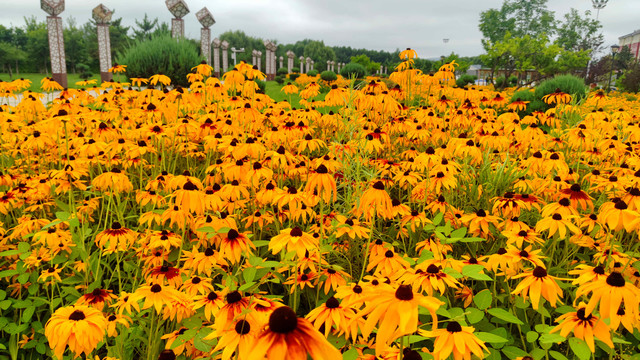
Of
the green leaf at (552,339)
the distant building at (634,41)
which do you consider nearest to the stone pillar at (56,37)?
the green leaf at (552,339)

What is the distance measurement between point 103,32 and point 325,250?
21309 millimetres

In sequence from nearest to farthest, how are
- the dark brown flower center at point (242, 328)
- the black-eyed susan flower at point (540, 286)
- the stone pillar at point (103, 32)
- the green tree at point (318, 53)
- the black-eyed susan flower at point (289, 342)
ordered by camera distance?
the black-eyed susan flower at point (289, 342)
the dark brown flower center at point (242, 328)
the black-eyed susan flower at point (540, 286)
the stone pillar at point (103, 32)
the green tree at point (318, 53)

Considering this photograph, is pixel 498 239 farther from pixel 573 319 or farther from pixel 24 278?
pixel 24 278

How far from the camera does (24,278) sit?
2.51 metres

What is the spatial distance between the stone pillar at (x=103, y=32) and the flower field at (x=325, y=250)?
15.1 metres

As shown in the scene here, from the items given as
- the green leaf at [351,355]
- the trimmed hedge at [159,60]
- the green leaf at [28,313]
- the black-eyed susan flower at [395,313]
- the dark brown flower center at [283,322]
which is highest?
the trimmed hedge at [159,60]

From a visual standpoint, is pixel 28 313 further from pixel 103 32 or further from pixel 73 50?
pixel 73 50

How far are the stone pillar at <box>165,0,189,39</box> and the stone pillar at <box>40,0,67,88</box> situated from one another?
484cm

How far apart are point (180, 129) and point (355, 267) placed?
254cm

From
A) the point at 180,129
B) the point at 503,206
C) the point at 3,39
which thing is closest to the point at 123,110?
the point at 180,129

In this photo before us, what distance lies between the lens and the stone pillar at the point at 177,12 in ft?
62.6

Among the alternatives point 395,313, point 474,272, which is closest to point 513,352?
point 474,272

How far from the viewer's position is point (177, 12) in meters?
19.4

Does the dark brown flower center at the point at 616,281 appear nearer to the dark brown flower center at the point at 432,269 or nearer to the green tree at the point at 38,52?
the dark brown flower center at the point at 432,269
